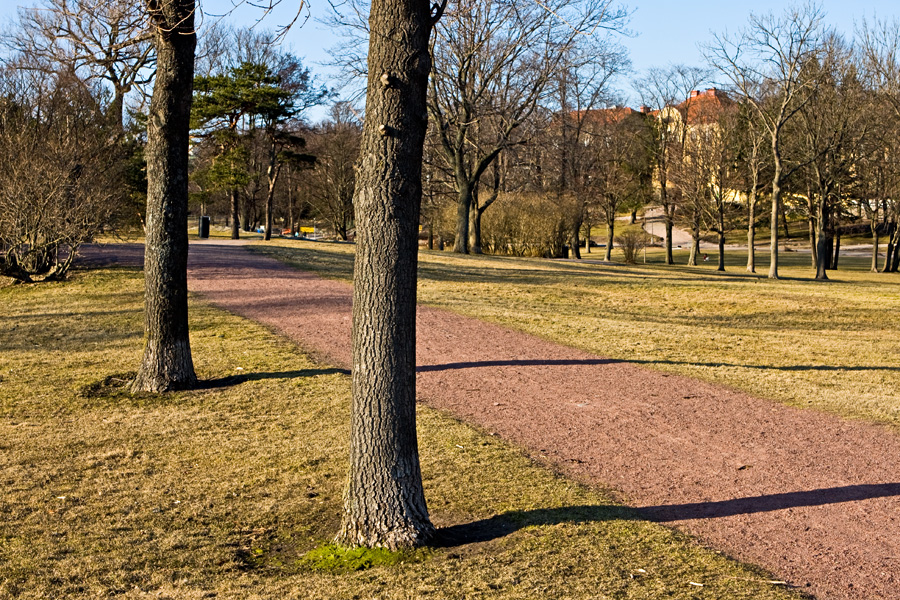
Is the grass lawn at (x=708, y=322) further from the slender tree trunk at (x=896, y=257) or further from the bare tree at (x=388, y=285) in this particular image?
the slender tree trunk at (x=896, y=257)

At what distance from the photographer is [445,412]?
776cm

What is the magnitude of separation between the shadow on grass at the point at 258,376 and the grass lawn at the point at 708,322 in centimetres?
390

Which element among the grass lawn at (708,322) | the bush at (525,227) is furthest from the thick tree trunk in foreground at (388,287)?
the bush at (525,227)

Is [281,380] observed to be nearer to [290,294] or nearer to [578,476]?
[578,476]

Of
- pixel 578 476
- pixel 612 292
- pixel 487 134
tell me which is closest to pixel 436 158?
pixel 487 134

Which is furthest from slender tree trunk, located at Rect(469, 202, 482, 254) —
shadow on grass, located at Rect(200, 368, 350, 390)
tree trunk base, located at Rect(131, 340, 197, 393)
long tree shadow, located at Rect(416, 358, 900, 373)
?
tree trunk base, located at Rect(131, 340, 197, 393)

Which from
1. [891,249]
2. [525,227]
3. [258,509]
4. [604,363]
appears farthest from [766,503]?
[891,249]

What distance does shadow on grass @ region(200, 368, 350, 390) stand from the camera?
8.82 metres

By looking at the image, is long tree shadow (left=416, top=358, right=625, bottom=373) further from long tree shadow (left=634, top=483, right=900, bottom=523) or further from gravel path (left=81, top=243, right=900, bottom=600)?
long tree shadow (left=634, top=483, right=900, bottom=523)

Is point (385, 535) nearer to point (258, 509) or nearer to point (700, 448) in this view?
point (258, 509)

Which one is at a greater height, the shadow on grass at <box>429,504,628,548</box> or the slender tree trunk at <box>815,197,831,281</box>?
the slender tree trunk at <box>815,197,831,281</box>

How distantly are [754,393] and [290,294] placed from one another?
9.95 meters

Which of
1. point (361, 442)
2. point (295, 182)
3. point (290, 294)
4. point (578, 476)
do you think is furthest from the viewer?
point (295, 182)

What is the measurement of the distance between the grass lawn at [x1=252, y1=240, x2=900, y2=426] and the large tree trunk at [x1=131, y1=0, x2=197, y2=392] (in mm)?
5637
